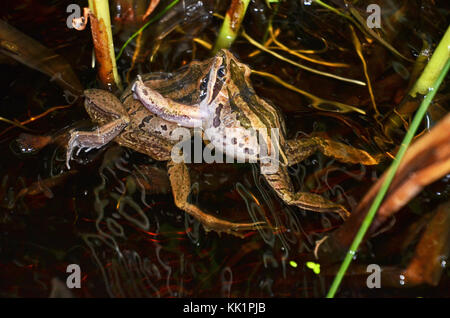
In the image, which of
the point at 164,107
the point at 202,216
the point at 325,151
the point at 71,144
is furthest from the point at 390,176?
the point at 71,144

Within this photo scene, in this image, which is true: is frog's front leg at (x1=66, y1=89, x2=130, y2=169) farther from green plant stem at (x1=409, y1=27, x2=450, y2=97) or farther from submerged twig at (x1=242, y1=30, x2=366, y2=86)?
green plant stem at (x1=409, y1=27, x2=450, y2=97)

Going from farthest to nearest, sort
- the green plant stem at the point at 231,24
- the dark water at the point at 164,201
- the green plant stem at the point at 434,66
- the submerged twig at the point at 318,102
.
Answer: the submerged twig at the point at 318,102 < the green plant stem at the point at 231,24 < the green plant stem at the point at 434,66 < the dark water at the point at 164,201

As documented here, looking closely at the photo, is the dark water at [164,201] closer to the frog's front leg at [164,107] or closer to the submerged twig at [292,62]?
the submerged twig at [292,62]

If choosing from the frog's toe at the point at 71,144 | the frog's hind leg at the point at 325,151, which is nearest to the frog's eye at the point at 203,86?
the frog's hind leg at the point at 325,151

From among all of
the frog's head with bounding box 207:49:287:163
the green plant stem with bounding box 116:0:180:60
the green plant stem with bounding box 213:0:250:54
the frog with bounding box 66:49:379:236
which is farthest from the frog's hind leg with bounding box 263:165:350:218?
the green plant stem with bounding box 116:0:180:60

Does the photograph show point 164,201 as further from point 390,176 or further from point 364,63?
point 364,63
